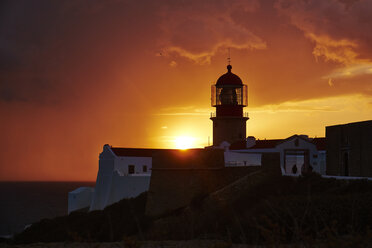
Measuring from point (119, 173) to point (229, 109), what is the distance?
1030 centimetres

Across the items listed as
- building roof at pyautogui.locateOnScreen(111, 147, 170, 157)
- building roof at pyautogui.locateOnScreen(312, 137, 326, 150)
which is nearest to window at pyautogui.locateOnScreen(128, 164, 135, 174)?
building roof at pyautogui.locateOnScreen(111, 147, 170, 157)

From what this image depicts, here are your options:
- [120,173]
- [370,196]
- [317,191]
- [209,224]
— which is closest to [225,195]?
[209,224]

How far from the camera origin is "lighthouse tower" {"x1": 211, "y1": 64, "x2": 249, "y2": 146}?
41344 millimetres

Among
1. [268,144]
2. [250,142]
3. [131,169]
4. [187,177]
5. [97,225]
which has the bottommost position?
[97,225]

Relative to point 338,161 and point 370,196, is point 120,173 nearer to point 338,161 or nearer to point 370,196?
point 338,161

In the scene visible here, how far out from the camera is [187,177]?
30766 millimetres

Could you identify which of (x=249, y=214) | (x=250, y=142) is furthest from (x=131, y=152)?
(x=249, y=214)

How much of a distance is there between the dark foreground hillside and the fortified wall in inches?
44.6

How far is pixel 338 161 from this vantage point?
3000 centimetres

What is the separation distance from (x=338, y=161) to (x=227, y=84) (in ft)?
44.3

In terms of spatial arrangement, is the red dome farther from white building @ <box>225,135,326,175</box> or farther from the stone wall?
the stone wall

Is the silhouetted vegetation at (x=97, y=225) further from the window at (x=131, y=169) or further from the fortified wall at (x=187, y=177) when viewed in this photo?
the window at (x=131, y=169)

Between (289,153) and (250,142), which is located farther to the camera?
(250,142)

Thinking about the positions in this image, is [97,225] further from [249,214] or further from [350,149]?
[350,149]
